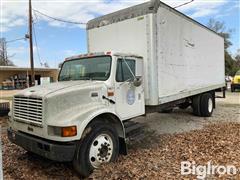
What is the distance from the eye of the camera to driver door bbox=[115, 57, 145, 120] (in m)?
4.83

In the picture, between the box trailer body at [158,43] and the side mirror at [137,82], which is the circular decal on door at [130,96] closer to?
the side mirror at [137,82]

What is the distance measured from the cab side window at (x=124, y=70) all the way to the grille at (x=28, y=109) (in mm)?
1640

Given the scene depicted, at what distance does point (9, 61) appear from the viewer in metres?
55.1

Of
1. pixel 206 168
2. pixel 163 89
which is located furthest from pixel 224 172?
pixel 163 89

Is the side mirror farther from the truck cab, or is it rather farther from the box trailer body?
the box trailer body

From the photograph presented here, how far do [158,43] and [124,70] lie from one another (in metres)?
1.22

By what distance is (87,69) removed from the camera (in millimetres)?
5086

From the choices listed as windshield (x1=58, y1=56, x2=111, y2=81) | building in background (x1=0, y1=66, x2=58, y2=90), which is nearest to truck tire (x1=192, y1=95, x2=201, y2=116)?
windshield (x1=58, y1=56, x2=111, y2=81)

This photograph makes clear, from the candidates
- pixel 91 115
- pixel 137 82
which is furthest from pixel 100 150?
pixel 137 82

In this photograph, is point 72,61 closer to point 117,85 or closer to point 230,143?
point 117,85

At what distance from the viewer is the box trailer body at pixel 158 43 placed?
548 centimetres

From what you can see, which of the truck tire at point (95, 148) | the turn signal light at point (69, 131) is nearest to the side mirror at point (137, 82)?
the truck tire at point (95, 148)

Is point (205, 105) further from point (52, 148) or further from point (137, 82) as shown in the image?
point (52, 148)

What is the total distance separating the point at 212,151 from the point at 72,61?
3.71 m
